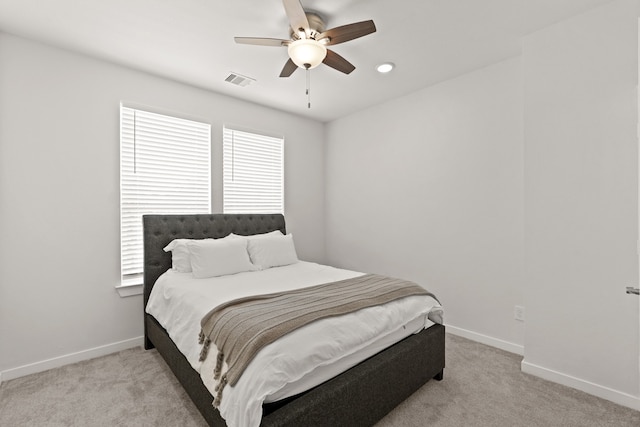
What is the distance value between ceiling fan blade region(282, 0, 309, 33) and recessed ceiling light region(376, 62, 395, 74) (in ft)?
4.04

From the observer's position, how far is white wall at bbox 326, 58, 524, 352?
9.29 feet

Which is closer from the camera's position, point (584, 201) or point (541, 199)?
point (584, 201)

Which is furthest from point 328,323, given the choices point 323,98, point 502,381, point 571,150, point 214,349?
point 323,98

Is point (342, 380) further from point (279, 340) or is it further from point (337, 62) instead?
point (337, 62)

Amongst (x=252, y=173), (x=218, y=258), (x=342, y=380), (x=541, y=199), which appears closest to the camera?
(x=342, y=380)

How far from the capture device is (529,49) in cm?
247

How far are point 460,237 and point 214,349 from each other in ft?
8.51

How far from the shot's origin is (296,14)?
5.89ft

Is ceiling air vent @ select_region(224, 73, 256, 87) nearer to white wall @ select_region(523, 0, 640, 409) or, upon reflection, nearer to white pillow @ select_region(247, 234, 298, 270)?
white pillow @ select_region(247, 234, 298, 270)

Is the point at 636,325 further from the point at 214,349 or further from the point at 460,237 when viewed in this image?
the point at 214,349

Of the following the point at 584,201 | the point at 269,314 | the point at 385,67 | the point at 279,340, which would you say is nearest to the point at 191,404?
the point at 269,314

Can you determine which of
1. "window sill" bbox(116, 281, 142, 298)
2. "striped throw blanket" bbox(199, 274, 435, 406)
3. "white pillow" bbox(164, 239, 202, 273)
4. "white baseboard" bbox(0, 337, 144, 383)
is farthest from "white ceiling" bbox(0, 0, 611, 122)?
"white baseboard" bbox(0, 337, 144, 383)

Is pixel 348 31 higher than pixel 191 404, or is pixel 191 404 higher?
pixel 348 31

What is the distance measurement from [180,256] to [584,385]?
11.3 feet
